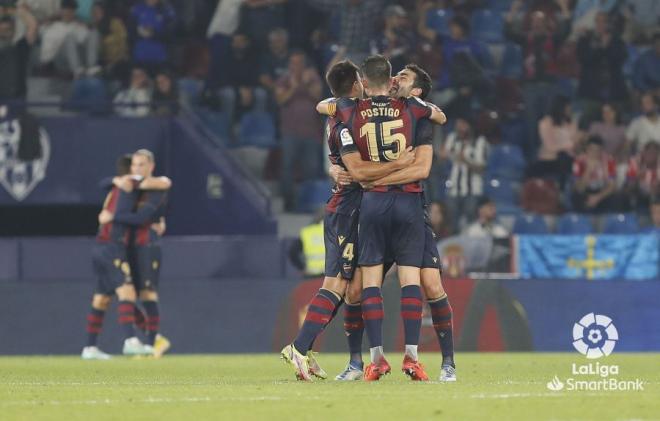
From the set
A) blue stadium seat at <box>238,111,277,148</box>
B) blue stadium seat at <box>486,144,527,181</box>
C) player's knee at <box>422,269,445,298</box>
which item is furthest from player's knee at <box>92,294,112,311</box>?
player's knee at <box>422,269,445,298</box>

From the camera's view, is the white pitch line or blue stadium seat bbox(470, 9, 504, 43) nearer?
the white pitch line

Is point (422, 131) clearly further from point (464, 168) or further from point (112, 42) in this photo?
point (112, 42)

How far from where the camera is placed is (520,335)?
18.1 meters

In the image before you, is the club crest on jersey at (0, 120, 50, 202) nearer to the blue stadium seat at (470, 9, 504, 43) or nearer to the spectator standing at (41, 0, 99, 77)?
the spectator standing at (41, 0, 99, 77)

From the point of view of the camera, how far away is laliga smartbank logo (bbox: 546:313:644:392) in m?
10.3

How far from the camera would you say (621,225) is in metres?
19.9

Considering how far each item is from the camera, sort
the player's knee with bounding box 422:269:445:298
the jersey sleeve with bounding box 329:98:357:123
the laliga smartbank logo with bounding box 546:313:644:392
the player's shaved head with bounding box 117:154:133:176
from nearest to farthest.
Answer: the laliga smartbank logo with bounding box 546:313:644:392, the jersey sleeve with bounding box 329:98:357:123, the player's knee with bounding box 422:269:445:298, the player's shaved head with bounding box 117:154:133:176

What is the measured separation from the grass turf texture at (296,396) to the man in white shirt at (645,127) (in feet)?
26.0

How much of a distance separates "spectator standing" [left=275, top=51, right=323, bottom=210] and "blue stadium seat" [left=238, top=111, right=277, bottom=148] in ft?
0.82

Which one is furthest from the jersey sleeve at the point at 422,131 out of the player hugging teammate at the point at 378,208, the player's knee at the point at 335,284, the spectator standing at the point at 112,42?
the spectator standing at the point at 112,42

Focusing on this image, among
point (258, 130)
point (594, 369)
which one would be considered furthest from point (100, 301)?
point (594, 369)

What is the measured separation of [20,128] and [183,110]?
1971mm

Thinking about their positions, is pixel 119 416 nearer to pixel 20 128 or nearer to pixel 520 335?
pixel 520 335

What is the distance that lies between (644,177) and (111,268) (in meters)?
7.28
